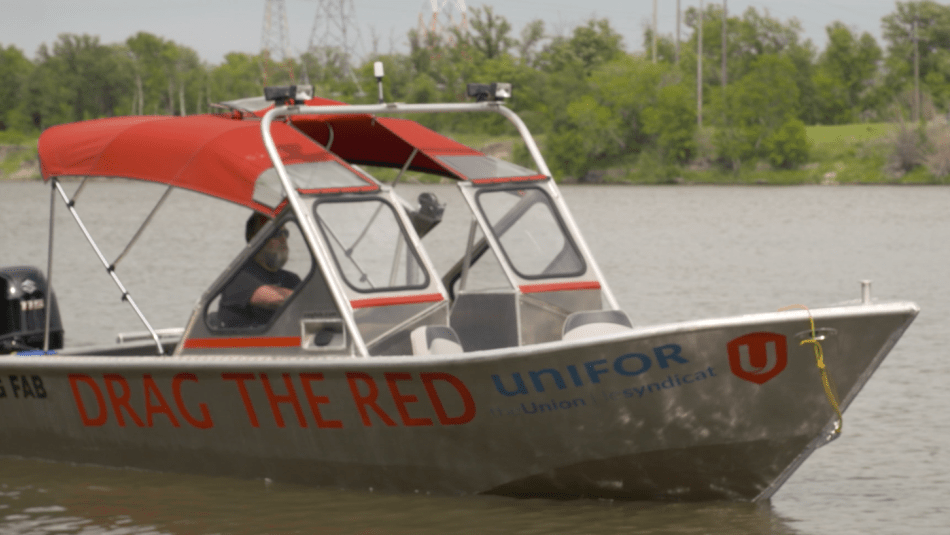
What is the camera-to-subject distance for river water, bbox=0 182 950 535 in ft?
24.0

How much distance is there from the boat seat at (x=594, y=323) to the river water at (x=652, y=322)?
956mm

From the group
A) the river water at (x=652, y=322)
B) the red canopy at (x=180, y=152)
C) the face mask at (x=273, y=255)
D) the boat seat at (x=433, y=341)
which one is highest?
the red canopy at (x=180, y=152)

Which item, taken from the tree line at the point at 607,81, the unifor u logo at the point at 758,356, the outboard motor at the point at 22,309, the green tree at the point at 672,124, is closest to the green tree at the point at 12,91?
the tree line at the point at 607,81

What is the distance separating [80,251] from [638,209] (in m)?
24.7

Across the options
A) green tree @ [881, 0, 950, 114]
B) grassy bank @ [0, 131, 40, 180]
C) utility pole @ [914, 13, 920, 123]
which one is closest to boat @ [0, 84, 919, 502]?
grassy bank @ [0, 131, 40, 180]

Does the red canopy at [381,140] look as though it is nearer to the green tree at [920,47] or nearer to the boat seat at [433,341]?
the boat seat at [433,341]

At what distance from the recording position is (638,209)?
164 ft

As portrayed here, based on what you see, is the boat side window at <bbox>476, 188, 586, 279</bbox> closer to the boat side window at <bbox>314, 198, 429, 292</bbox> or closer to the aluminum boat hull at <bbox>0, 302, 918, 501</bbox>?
the boat side window at <bbox>314, 198, 429, 292</bbox>

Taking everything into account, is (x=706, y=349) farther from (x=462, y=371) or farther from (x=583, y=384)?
(x=462, y=371)

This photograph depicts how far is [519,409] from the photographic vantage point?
22.1ft

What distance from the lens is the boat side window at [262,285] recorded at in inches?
301

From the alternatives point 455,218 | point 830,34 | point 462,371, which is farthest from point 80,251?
point 830,34

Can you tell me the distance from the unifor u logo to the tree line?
59.8 metres

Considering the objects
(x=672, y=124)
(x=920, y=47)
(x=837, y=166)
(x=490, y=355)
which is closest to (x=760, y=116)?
(x=672, y=124)
